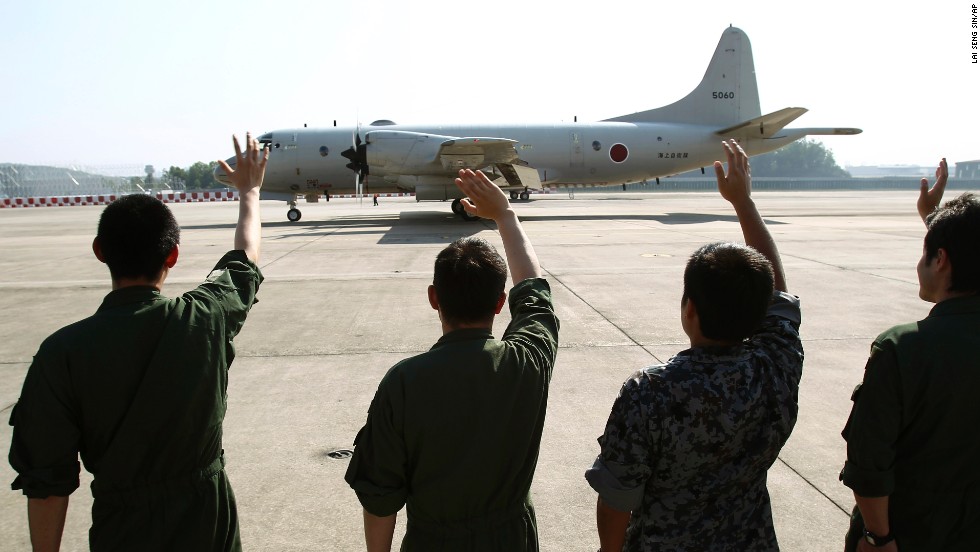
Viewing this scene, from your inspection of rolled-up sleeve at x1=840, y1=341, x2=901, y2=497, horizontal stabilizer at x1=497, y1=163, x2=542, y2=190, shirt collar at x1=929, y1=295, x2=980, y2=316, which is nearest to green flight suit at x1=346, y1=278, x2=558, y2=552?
rolled-up sleeve at x1=840, y1=341, x2=901, y2=497

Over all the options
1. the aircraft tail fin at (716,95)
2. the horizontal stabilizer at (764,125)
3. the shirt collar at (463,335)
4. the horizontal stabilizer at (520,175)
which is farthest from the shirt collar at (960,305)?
the aircraft tail fin at (716,95)

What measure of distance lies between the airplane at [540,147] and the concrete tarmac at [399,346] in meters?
5.80

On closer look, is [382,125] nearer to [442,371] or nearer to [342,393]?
[342,393]

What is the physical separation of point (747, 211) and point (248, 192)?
222cm

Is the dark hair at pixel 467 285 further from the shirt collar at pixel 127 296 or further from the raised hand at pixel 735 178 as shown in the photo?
the raised hand at pixel 735 178

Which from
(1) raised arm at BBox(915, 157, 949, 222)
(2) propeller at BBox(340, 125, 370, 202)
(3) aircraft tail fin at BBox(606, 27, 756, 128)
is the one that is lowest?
(1) raised arm at BBox(915, 157, 949, 222)

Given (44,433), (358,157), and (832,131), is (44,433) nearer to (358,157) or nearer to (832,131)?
(358,157)

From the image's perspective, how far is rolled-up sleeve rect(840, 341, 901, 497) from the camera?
85.2 inches

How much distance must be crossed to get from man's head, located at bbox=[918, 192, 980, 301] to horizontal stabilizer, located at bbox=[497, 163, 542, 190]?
2132cm

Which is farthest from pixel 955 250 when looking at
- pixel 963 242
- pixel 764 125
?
pixel 764 125

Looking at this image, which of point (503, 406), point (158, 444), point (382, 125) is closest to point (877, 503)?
point (503, 406)

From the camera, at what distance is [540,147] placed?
25250 mm

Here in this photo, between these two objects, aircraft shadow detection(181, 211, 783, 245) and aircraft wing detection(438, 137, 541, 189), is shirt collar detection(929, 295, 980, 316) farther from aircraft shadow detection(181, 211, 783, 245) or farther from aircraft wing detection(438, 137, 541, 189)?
aircraft wing detection(438, 137, 541, 189)

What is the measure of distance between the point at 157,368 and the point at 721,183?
2.34 metres
